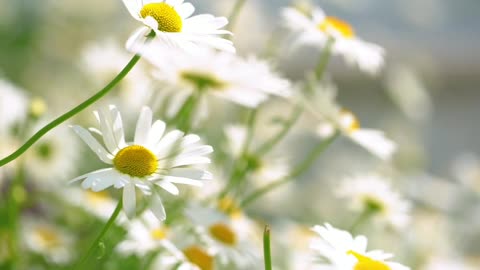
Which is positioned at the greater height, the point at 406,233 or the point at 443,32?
the point at 443,32

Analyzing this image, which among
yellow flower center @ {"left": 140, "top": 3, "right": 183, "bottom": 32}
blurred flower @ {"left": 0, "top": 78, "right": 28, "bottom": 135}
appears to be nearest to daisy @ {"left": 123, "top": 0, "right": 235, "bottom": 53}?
yellow flower center @ {"left": 140, "top": 3, "right": 183, "bottom": 32}

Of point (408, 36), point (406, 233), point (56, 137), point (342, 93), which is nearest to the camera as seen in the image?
point (56, 137)

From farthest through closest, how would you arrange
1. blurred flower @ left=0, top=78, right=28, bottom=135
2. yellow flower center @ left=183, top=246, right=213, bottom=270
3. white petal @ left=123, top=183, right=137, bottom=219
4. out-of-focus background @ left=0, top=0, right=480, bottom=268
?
out-of-focus background @ left=0, top=0, right=480, bottom=268 → blurred flower @ left=0, top=78, right=28, bottom=135 → yellow flower center @ left=183, top=246, right=213, bottom=270 → white petal @ left=123, top=183, right=137, bottom=219

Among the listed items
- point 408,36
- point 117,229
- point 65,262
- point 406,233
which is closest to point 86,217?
point 65,262

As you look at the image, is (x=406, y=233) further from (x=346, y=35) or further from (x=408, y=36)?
(x=408, y=36)

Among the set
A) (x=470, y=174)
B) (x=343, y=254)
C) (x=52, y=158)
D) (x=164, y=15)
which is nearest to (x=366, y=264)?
(x=343, y=254)

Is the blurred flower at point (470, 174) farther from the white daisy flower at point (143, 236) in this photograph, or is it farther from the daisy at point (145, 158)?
the daisy at point (145, 158)

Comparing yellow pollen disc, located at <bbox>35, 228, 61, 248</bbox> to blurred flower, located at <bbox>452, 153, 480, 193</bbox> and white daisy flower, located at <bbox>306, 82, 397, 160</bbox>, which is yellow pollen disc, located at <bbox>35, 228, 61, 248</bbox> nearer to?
white daisy flower, located at <bbox>306, 82, 397, 160</bbox>

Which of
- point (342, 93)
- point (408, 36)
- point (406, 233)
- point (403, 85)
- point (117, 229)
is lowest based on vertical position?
point (117, 229)
